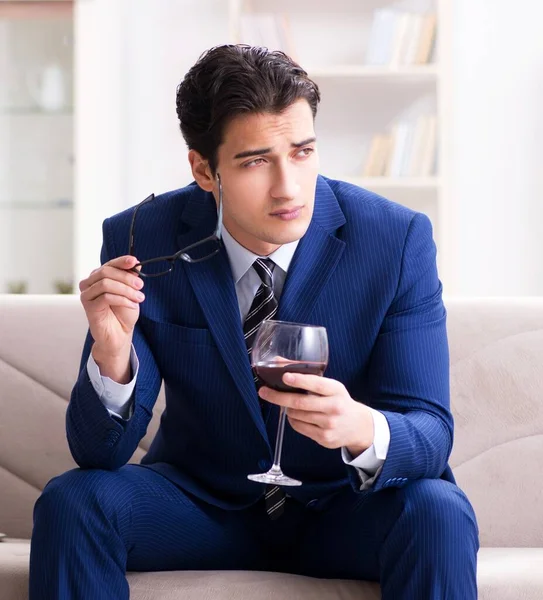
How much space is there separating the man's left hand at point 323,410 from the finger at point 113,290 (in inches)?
10.5

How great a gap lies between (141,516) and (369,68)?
2712 millimetres

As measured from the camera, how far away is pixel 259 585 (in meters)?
1.52

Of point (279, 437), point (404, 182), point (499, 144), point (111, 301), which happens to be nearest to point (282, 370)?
point (279, 437)

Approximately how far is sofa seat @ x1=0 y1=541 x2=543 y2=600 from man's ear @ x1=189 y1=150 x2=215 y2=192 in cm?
68

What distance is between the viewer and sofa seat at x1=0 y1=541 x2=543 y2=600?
1.50 m

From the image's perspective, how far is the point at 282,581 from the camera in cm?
154

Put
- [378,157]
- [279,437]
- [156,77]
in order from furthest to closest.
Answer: [156,77] < [378,157] < [279,437]

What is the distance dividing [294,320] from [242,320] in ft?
0.35

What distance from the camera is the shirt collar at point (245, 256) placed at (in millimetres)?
1758

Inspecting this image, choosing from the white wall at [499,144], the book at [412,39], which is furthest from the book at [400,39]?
the white wall at [499,144]

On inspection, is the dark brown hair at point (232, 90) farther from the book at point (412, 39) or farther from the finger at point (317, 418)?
the book at point (412, 39)

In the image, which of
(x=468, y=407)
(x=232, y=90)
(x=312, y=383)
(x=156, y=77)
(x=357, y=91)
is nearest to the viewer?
(x=312, y=383)

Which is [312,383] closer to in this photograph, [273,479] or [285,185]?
[273,479]

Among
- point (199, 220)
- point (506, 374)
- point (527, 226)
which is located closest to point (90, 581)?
point (199, 220)
